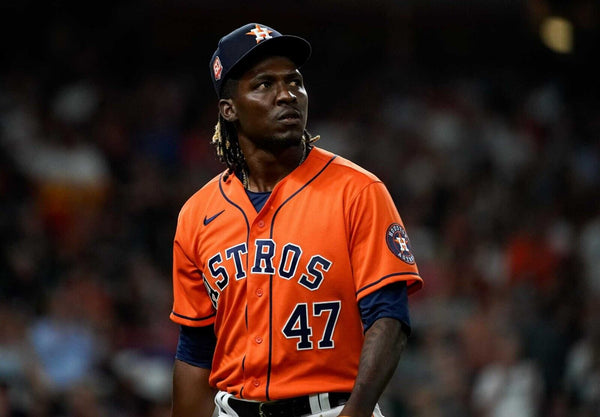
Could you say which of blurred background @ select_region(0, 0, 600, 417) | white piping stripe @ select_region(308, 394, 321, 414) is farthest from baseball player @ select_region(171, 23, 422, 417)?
blurred background @ select_region(0, 0, 600, 417)

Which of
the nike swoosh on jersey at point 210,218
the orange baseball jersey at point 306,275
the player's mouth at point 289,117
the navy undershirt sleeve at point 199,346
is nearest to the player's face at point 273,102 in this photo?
the player's mouth at point 289,117

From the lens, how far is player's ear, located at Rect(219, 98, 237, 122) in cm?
343

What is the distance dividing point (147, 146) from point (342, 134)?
Result: 83.2 inches

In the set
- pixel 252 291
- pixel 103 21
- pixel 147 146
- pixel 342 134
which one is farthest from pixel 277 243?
pixel 103 21

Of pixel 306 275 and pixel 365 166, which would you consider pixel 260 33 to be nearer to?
pixel 306 275

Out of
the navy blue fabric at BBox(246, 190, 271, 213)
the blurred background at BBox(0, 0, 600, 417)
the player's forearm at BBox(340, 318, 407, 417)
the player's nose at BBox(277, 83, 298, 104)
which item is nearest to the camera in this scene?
the player's forearm at BBox(340, 318, 407, 417)

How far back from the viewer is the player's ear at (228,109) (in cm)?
343

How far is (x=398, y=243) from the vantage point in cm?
310

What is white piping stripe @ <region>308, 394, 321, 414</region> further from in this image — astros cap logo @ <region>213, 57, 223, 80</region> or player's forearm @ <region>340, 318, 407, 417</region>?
astros cap logo @ <region>213, 57, 223, 80</region>

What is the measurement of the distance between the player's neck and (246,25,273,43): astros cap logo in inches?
14.4

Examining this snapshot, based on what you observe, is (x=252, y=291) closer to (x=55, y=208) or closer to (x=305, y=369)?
(x=305, y=369)

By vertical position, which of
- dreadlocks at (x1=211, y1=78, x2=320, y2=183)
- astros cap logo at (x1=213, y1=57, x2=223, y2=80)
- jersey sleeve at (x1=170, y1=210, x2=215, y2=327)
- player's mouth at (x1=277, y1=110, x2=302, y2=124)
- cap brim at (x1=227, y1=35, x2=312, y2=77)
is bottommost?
jersey sleeve at (x1=170, y1=210, x2=215, y2=327)

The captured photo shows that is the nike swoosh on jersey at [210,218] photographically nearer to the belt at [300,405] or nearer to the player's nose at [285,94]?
the player's nose at [285,94]

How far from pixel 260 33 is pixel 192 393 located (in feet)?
4.09
